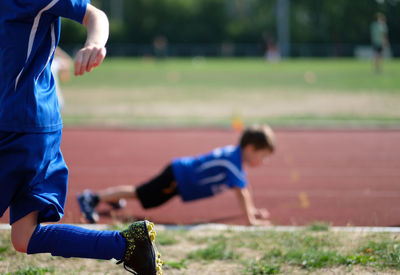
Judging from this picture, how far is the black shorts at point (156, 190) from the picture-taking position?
16.0 feet

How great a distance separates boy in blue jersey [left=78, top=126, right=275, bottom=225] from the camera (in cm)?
468

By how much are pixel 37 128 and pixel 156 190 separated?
255 cm

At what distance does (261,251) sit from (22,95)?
6.23 ft

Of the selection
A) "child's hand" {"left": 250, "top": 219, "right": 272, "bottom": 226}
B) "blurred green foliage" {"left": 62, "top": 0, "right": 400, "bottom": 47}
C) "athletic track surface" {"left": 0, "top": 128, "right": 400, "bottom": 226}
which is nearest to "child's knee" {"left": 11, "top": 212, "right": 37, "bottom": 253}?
"athletic track surface" {"left": 0, "top": 128, "right": 400, "bottom": 226}

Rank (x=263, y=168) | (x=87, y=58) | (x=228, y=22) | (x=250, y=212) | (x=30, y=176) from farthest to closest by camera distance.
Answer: (x=228, y=22) → (x=263, y=168) → (x=250, y=212) → (x=30, y=176) → (x=87, y=58)

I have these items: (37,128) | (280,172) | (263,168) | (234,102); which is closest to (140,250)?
(37,128)

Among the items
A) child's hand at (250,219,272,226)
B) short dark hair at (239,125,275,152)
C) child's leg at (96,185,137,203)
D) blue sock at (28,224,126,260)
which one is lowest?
child's hand at (250,219,272,226)

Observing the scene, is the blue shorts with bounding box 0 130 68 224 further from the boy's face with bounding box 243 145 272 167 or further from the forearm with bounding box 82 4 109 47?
the boy's face with bounding box 243 145 272 167

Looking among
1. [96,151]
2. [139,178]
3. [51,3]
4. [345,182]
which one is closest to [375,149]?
[345,182]

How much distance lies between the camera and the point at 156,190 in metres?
4.87

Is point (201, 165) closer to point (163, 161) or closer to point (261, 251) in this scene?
point (261, 251)

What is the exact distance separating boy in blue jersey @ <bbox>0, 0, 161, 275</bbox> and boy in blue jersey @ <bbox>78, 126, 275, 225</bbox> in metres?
2.09

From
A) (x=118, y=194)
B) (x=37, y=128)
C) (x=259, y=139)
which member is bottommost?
(x=118, y=194)

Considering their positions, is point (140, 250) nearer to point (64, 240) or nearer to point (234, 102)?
point (64, 240)
